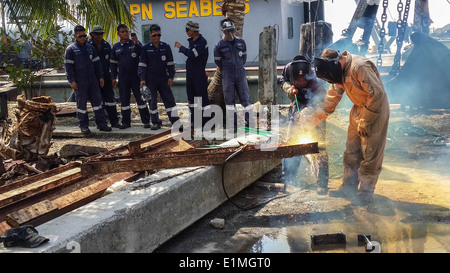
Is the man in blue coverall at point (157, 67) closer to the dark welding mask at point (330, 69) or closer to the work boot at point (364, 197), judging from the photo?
the dark welding mask at point (330, 69)

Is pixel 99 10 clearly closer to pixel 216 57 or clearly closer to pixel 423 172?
pixel 216 57

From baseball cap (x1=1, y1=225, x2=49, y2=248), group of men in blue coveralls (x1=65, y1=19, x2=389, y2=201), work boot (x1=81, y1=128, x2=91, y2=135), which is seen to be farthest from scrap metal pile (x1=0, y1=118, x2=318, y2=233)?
work boot (x1=81, y1=128, x2=91, y2=135)

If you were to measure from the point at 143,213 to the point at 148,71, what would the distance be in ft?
18.3

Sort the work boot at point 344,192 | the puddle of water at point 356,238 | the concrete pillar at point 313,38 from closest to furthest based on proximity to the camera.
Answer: the puddle of water at point 356,238 < the work boot at point 344,192 < the concrete pillar at point 313,38

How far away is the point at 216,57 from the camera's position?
29.1ft

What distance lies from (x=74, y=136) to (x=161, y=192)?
5.80 metres

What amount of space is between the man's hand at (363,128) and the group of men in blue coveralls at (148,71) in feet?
10.7

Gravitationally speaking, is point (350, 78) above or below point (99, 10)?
below

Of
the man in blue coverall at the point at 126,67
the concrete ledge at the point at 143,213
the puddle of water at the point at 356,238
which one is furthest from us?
the man in blue coverall at the point at 126,67

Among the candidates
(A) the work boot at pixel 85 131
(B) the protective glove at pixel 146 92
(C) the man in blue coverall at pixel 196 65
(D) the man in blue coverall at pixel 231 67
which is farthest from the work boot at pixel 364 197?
(A) the work boot at pixel 85 131

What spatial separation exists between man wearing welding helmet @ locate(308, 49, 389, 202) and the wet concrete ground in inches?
13.5

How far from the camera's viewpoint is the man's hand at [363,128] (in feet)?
17.7
